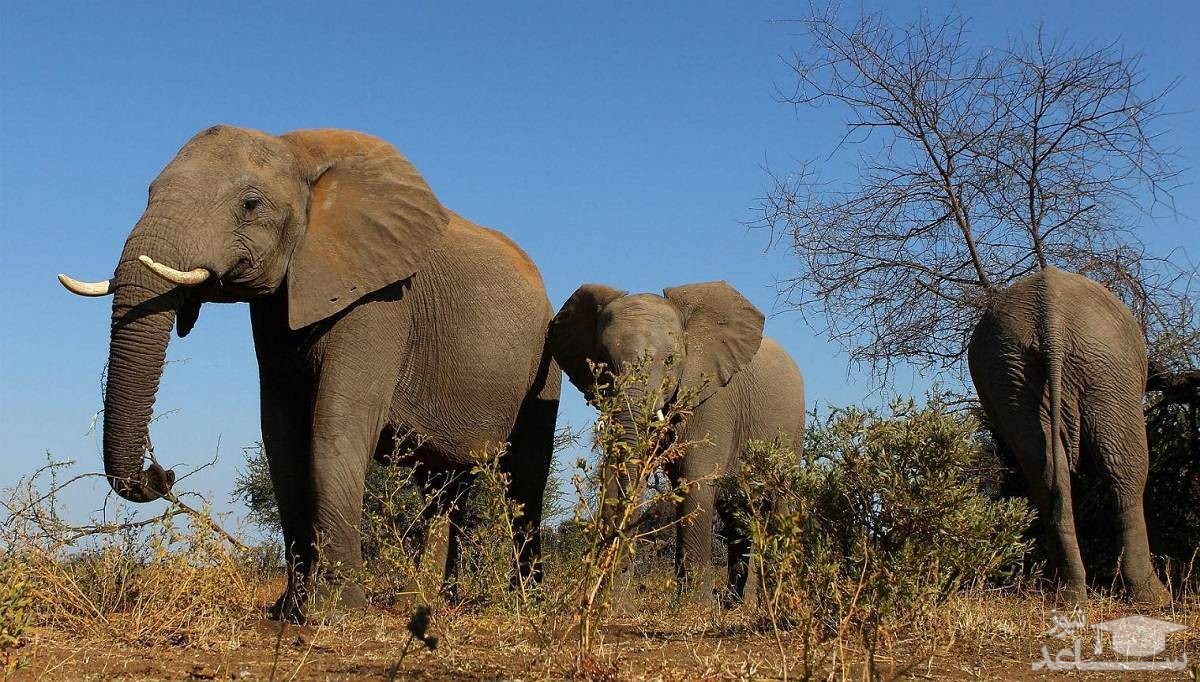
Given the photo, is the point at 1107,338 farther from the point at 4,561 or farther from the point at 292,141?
the point at 4,561

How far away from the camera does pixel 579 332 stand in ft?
35.1

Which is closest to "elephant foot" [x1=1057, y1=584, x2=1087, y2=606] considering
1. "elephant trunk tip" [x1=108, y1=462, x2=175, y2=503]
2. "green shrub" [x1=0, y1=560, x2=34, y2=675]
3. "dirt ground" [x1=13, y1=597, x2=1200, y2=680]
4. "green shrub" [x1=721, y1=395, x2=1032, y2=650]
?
"dirt ground" [x1=13, y1=597, x2=1200, y2=680]

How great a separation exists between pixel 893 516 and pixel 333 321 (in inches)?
153

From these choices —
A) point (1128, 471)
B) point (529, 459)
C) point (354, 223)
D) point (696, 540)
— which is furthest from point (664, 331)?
point (1128, 471)

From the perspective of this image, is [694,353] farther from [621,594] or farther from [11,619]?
[11,619]

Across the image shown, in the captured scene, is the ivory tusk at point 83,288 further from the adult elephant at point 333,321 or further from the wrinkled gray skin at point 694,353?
the wrinkled gray skin at point 694,353

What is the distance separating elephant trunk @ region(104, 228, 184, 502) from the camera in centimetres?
709

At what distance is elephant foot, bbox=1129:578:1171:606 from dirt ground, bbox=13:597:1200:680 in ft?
5.69

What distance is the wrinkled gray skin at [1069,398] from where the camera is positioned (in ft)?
29.2

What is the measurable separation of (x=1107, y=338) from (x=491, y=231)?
498 cm

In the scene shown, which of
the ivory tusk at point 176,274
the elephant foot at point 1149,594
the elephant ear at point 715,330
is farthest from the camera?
the elephant ear at point 715,330

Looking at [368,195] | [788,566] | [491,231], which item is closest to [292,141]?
[368,195]

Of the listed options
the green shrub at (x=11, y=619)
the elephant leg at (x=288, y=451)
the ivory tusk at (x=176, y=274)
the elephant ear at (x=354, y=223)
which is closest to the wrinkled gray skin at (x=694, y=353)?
the elephant ear at (x=354, y=223)

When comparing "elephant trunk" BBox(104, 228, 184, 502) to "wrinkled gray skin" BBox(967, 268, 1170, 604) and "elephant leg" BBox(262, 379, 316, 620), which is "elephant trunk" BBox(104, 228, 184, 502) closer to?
"elephant leg" BBox(262, 379, 316, 620)
